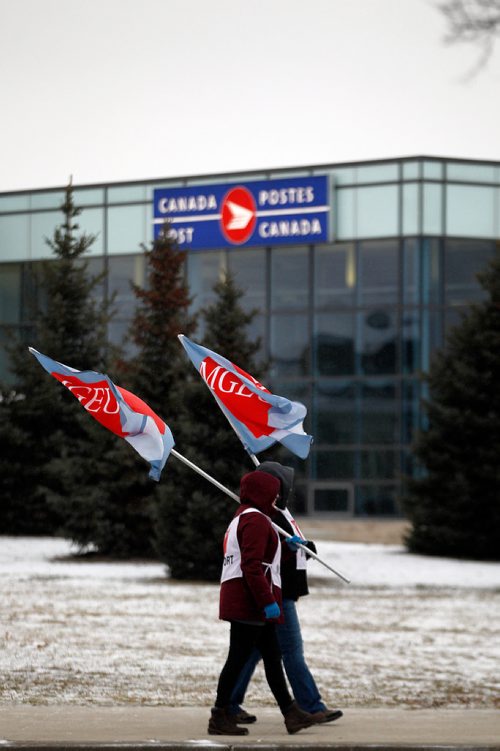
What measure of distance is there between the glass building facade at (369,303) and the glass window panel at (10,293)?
21.4 ft

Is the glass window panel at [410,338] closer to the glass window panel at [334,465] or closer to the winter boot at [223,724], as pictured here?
the glass window panel at [334,465]

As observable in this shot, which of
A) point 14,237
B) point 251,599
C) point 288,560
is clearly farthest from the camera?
point 14,237

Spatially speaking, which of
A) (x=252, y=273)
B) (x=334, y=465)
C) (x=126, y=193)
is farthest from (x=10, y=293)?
(x=334, y=465)

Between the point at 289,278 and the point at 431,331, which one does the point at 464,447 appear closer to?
the point at 431,331

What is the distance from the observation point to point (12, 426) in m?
37.6

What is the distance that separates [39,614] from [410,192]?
31939 mm

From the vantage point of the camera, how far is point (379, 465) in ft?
158

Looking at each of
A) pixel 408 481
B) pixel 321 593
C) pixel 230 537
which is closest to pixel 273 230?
pixel 408 481

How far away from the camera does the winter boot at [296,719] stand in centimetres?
912

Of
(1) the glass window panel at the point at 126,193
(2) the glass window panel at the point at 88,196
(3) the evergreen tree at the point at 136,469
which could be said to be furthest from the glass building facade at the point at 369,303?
(3) the evergreen tree at the point at 136,469

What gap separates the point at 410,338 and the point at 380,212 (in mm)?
4196

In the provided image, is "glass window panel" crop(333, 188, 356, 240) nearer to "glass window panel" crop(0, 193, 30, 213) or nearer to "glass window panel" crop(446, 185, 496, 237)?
"glass window panel" crop(446, 185, 496, 237)

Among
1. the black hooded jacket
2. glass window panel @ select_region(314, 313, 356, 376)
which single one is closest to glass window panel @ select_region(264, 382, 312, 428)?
glass window panel @ select_region(314, 313, 356, 376)

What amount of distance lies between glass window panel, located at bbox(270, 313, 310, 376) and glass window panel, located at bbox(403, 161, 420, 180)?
5.61 metres
